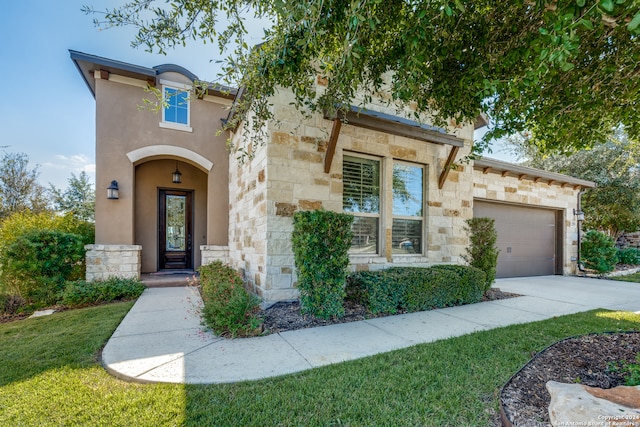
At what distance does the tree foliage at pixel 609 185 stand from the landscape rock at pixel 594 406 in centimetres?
1194

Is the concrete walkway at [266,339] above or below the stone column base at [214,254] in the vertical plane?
below

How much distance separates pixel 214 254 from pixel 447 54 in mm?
6623

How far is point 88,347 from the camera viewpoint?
3295mm

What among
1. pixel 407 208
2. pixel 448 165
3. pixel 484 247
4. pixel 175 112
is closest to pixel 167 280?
pixel 175 112

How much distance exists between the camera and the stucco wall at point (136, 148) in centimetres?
680

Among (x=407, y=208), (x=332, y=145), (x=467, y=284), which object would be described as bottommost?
(x=467, y=284)

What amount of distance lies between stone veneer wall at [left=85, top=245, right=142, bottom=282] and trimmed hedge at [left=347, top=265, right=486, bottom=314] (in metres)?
5.11

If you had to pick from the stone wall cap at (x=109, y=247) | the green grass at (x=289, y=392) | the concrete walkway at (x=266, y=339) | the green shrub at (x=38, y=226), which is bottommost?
the concrete walkway at (x=266, y=339)

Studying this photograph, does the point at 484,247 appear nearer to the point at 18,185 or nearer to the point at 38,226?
the point at 38,226

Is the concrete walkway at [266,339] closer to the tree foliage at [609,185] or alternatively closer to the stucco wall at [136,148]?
the stucco wall at [136,148]

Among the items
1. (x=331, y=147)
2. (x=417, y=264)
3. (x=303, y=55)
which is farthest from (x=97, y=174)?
(x=417, y=264)

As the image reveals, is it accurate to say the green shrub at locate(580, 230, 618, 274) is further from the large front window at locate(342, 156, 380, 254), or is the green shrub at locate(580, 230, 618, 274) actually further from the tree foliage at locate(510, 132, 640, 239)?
the large front window at locate(342, 156, 380, 254)

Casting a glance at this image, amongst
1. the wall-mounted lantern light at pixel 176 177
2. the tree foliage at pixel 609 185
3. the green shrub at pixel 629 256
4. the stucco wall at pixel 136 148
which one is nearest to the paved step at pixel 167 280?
the stucco wall at pixel 136 148

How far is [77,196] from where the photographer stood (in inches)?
711
